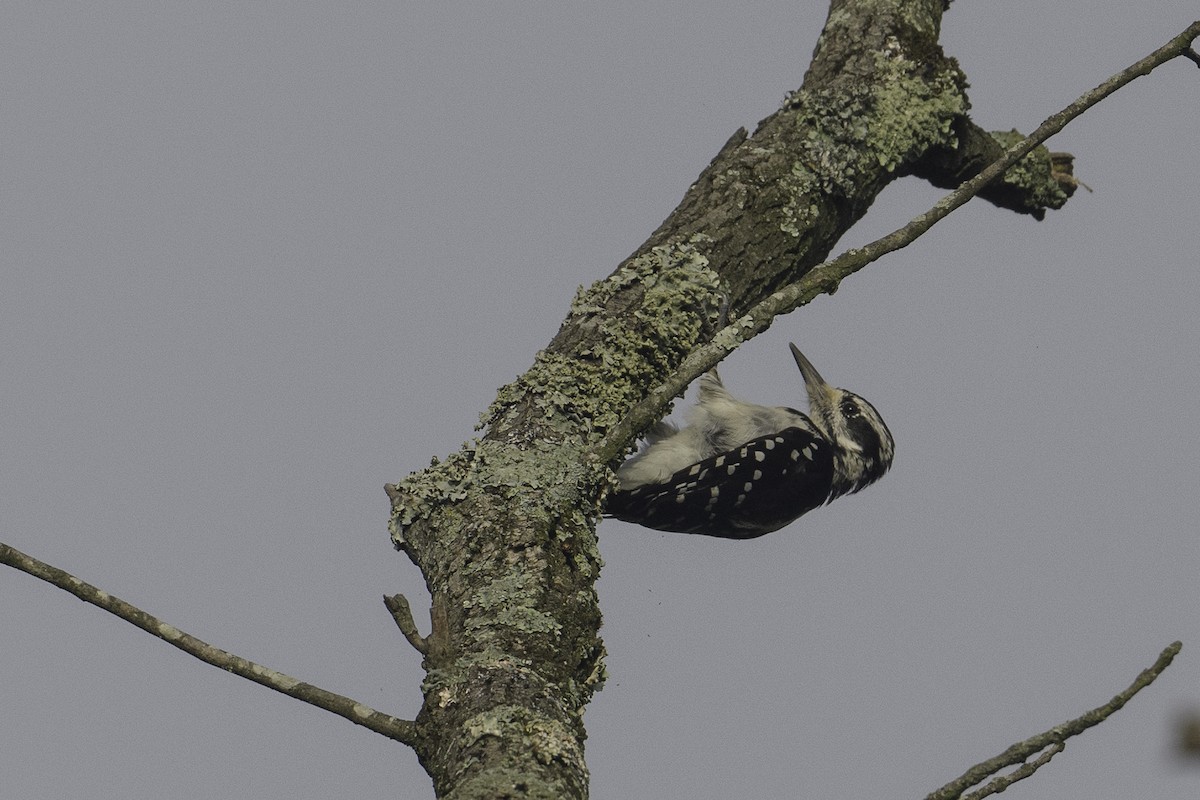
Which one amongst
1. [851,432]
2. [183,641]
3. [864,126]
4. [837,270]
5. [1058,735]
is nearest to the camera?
[1058,735]

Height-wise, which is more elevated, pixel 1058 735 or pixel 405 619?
pixel 405 619

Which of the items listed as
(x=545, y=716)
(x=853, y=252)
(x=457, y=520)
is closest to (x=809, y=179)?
(x=853, y=252)

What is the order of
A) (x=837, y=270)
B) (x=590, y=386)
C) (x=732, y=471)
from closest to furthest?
(x=837, y=270), (x=590, y=386), (x=732, y=471)

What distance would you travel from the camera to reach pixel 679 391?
3734 millimetres

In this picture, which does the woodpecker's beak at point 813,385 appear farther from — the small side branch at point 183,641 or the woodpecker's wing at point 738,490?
the small side branch at point 183,641

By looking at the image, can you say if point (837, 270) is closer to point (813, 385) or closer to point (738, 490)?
point (738, 490)

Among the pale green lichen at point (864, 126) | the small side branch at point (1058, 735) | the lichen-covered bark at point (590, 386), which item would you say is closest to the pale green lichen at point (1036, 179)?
the lichen-covered bark at point (590, 386)

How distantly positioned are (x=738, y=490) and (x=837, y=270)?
81.3 inches

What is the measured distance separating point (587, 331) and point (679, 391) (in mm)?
868

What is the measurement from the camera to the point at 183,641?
9.93ft

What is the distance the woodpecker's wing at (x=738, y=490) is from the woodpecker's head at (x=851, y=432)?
Answer: 2.00 ft

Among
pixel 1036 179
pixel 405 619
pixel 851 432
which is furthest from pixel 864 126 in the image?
pixel 405 619

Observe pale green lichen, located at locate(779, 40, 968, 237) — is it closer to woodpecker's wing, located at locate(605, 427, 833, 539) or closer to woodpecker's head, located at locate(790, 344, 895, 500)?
woodpecker's wing, located at locate(605, 427, 833, 539)

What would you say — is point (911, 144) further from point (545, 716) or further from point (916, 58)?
point (545, 716)
